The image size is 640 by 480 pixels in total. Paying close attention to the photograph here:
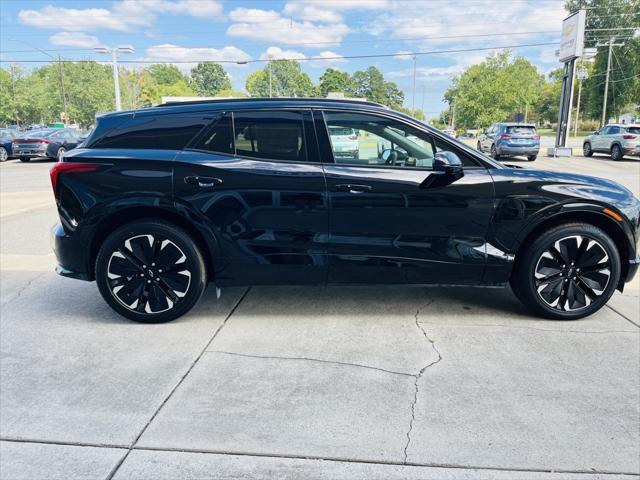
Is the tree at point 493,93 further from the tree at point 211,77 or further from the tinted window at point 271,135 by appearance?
the tree at point 211,77

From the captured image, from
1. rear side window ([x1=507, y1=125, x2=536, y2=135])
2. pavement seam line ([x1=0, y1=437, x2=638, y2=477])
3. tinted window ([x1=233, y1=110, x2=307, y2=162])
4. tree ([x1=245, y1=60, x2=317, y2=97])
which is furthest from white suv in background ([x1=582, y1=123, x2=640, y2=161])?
tree ([x1=245, y1=60, x2=317, y2=97])

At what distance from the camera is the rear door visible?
12.8ft

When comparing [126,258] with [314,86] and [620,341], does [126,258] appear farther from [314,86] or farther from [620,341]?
[314,86]

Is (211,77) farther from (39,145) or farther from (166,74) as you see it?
(39,145)

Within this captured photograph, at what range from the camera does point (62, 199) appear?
401cm

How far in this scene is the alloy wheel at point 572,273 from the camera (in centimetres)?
406

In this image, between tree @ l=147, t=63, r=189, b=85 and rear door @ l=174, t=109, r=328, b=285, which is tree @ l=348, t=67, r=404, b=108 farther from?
rear door @ l=174, t=109, r=328, b=285

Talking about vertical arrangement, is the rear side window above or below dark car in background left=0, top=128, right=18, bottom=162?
above

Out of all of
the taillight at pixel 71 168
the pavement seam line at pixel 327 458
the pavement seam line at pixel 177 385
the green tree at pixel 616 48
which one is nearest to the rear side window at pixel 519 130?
the pavement seam line at pixel 177 385

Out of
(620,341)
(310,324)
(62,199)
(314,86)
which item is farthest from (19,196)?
→ (314,86)

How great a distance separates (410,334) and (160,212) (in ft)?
7.11

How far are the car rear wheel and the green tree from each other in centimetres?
3776

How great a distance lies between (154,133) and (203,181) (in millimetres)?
579

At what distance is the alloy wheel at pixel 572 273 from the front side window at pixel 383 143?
996mm
